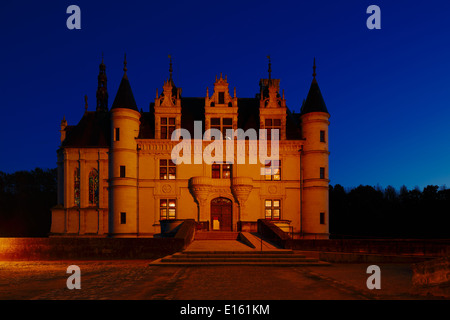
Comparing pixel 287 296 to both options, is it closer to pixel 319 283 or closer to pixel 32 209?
pixel 319 283

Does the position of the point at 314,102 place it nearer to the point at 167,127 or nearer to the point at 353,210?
the point at 167,127

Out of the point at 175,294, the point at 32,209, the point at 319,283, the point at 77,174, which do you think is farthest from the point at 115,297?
the point at 32,209

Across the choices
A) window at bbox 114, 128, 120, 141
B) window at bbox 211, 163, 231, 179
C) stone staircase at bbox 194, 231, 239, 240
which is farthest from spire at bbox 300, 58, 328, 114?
window at bbox 114, 128, 120, 141

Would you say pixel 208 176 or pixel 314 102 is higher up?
pixel 314 102

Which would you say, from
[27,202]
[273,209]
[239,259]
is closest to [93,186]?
[273,209]

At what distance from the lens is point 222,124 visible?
34.9m

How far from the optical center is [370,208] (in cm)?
6788

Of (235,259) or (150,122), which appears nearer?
(235,259)

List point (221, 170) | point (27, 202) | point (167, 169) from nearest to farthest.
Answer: point (167, 169) < point (221, 170) < point (27, 202)

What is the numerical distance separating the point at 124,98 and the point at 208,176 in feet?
34.8

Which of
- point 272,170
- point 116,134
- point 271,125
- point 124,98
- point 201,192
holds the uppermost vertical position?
point 124,98

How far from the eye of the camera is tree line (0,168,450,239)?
5441 cm

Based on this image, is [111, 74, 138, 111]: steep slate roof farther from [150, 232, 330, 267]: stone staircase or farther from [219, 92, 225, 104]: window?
[150, 232, 330, 267]: stone staircase

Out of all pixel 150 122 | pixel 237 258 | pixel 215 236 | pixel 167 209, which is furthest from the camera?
pixel 150 122
